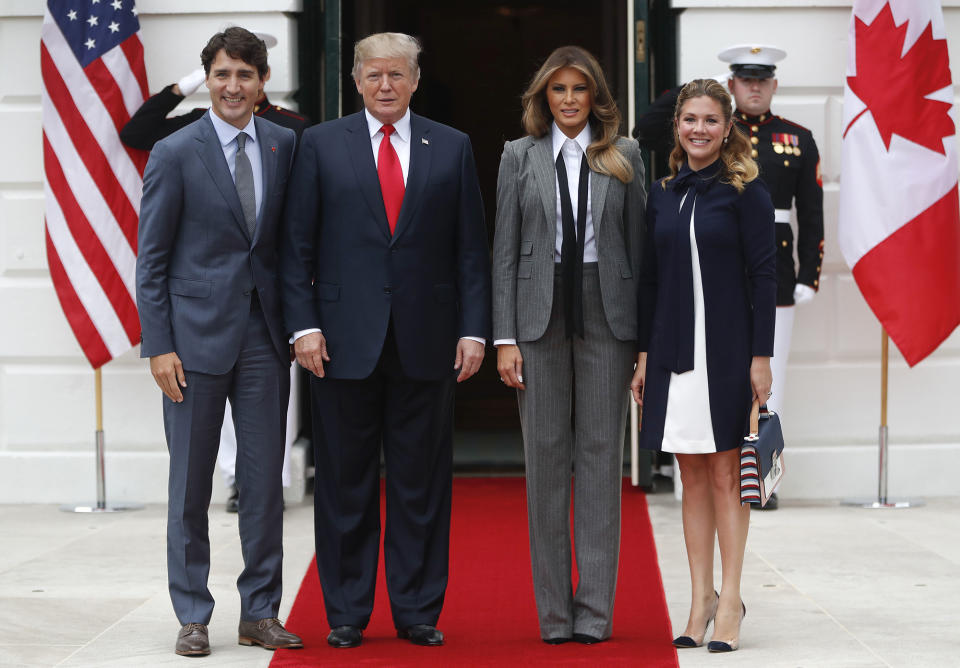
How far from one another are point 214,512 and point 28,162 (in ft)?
6.63

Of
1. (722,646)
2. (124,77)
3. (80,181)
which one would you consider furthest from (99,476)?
(722,646)

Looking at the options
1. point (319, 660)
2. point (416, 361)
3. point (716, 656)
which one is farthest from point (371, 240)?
point (716, 656)

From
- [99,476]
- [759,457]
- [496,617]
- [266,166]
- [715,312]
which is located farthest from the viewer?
[99,476]

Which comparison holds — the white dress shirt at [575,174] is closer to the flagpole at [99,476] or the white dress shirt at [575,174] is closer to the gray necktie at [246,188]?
the gray necktie at [246,188]

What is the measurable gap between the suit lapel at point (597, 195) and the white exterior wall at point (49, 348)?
9.93ft

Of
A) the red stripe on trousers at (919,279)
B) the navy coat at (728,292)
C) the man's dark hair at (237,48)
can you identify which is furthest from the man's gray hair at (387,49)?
the red stripe on trousers at (919,279)

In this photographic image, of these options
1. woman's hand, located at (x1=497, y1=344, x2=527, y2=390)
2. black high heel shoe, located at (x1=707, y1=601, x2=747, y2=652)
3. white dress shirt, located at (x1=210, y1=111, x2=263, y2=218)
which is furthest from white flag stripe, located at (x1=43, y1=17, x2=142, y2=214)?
black high heel shoe, located at (x1=707, y1=601, x2=747, y2=652)

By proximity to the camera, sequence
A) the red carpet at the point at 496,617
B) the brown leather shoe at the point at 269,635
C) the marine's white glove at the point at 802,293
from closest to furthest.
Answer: the red carpet at the point at 496,617, the brown leather shoe at the point at 269,635, the marine's white glove at the point at 802,293

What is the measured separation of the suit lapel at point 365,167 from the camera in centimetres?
410

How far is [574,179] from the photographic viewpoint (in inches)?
167

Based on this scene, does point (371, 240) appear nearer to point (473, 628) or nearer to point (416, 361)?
point (416, 361)

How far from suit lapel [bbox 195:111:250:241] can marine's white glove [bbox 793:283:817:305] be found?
321 centimetres

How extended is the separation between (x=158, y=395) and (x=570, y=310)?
11.0 ft

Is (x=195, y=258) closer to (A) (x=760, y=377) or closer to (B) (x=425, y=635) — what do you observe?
(B) (x=425, y=635)
